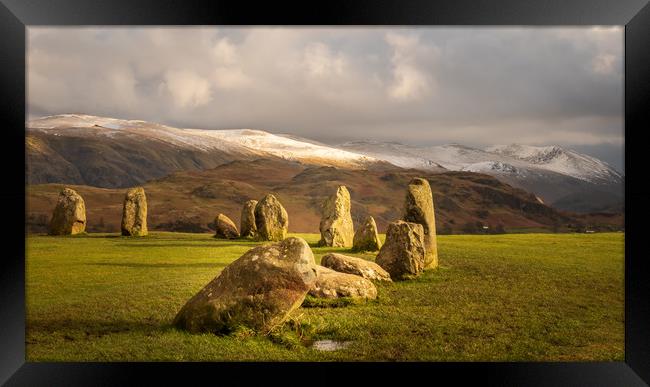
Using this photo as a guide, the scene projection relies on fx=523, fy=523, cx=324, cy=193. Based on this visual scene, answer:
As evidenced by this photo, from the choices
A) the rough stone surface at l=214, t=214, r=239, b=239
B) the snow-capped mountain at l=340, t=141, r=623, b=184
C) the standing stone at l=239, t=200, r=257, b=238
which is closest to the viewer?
the snow-capped mountain at l=340, t=141, r=623, b=184

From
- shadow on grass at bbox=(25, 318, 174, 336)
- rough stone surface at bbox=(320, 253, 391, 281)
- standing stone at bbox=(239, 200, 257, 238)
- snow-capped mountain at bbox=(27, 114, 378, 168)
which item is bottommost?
shadow on grass at bbox=(25, 318, 174, 336)

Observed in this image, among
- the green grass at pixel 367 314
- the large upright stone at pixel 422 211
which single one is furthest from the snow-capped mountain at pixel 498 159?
the large upright stone at pixel 422 211

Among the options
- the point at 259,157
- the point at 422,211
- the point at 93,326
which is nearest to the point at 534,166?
the point at 422,211

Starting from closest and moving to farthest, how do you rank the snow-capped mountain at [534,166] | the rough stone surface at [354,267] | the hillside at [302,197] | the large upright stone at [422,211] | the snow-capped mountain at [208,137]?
1. the rough stone surface at [354,267]
2. the large upright stone at [422,211]
3. the snow-capped mountain at [534,166]
4. the snow-capped mountain at [208,137]
5. the hillside at [302,197]

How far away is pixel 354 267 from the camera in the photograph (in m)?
13.5

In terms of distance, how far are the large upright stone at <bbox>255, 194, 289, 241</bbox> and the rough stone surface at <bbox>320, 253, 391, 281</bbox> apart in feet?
29.6

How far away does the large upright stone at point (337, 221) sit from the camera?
21328 millimetres

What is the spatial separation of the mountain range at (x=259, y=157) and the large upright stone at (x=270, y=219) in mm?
2174

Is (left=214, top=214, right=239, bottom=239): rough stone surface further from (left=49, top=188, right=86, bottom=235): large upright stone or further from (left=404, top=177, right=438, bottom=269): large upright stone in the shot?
(left=404, top=177, right=438, bottom=269): large upright stone

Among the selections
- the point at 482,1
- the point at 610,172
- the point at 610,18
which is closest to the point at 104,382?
the point at 482,1

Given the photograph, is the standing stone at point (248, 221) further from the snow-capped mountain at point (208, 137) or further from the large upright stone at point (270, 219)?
the snow-capped mountain at point (208, 137)

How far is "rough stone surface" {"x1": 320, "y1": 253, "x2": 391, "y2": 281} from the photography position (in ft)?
43.9

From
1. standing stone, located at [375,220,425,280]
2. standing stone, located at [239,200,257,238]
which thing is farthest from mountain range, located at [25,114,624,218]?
standing stone, located at [375,220,425,280]

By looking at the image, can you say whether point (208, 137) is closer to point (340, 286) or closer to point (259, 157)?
point (259, 157)
